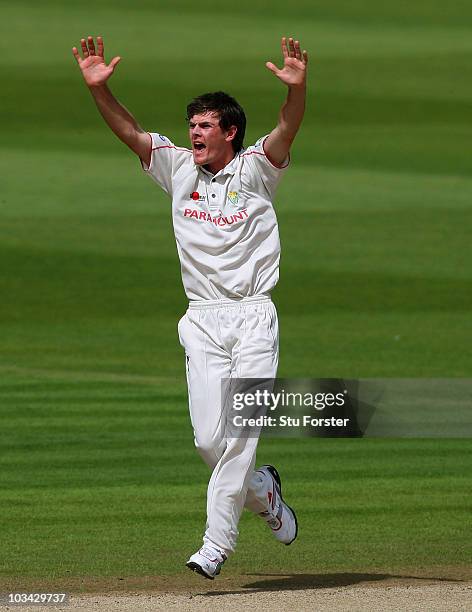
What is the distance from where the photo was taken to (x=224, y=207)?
7.72 m

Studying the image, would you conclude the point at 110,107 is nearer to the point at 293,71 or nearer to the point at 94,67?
the point at 94,67

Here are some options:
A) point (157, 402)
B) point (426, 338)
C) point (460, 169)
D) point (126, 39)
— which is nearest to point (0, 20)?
point (126, 39)

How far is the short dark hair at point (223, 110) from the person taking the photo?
7.85 m

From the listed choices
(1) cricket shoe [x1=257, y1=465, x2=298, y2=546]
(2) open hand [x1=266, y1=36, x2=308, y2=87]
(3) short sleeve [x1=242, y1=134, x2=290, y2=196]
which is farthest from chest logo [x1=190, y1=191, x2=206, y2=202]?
(1) cricket shoe [x1=257, y1=465, x2=298, y2=546]

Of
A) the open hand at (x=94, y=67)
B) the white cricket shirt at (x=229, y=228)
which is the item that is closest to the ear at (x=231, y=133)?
the white cricket shirt at (x=229, y=228)

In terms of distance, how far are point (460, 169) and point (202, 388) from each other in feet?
66.7

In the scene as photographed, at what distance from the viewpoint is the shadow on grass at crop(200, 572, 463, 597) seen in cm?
776

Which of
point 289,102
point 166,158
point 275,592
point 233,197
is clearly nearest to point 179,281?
point 166,158

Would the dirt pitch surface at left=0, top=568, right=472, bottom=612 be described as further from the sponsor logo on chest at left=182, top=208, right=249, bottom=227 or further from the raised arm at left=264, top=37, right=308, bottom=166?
the raised arm at left=264, top=37, right=308, bottom=166

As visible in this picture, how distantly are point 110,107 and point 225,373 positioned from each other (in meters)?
1.46

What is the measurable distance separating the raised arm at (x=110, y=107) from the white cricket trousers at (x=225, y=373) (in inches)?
35.0

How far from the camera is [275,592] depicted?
7.60m

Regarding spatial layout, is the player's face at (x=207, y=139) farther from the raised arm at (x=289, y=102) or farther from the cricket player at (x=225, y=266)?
the raised arm at (x=289, y=102)

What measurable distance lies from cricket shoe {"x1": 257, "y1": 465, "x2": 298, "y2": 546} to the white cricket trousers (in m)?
0.41
